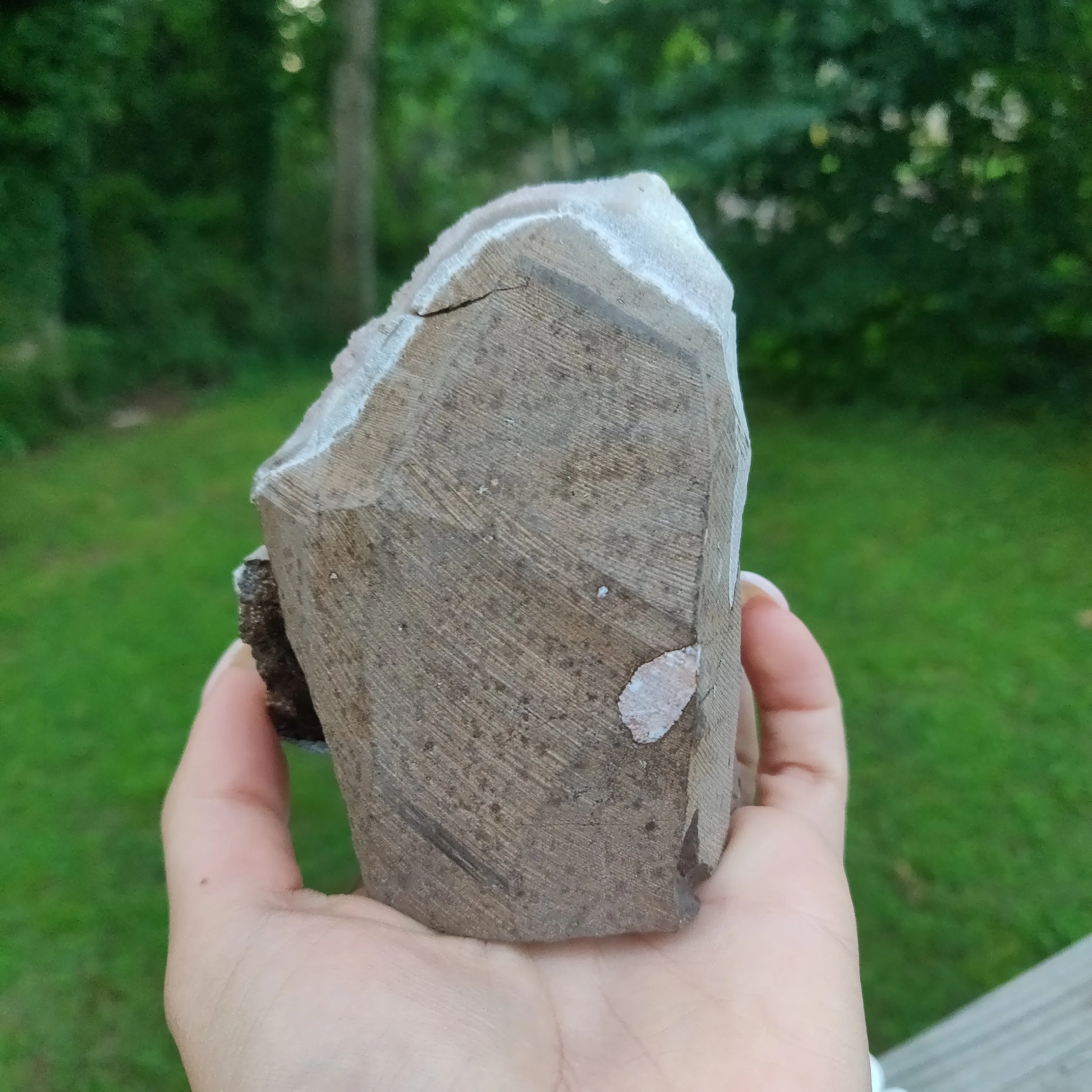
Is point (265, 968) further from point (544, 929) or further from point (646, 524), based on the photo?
point (646, 524)

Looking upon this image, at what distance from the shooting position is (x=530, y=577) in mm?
1018

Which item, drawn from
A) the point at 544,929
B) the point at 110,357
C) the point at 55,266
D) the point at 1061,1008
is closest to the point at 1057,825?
the point at 1061,1008

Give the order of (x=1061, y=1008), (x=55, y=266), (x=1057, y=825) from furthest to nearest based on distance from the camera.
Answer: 1. (x=55, y=266)
2. (x=1057, y=825)
3. (x=1061, y=1008)

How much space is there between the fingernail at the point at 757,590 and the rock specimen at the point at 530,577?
1.25ft

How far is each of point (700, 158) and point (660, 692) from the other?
2.75 metres

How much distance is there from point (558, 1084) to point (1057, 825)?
1.55m

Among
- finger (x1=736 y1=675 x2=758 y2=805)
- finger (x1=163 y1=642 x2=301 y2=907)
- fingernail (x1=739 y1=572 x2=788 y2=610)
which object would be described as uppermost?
fingernail (x1=739 y1=572 x2=788 y2=610)

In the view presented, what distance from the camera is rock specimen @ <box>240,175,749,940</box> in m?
1.02

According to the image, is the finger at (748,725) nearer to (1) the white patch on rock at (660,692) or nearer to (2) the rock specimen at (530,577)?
(2) the rock specimen at (530,577)

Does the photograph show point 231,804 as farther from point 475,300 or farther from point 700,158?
point 700,158

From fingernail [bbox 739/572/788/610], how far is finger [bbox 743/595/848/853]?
Result: 2cm

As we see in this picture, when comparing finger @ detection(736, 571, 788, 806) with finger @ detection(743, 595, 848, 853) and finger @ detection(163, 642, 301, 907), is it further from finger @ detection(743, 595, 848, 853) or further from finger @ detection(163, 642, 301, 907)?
finger @ detection(163, 642, 301, 907)

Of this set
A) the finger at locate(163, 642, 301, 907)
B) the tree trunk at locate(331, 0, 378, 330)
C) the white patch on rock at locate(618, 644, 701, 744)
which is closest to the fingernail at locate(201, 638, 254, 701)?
the finger at locate(163, 642, 301, 907)

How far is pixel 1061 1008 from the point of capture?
1562 mm
